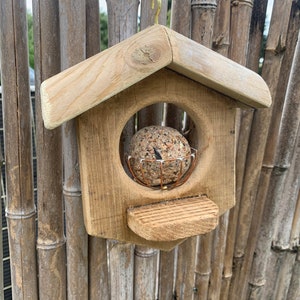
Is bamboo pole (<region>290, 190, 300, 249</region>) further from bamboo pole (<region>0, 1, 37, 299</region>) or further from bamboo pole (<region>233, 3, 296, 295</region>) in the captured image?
bamboo pole (<region>0, 1, 37, 299</region>)

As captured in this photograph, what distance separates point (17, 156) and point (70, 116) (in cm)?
30

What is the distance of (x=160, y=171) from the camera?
72 centimetres

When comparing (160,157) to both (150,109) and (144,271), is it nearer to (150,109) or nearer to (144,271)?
(150,109)

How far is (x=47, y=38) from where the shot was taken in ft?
2.48

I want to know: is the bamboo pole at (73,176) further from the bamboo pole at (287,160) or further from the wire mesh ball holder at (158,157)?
the bamboo pole at (287,160)

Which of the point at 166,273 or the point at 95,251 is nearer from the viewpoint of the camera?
the point at 95,251

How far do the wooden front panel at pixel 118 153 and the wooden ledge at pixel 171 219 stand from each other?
25mm

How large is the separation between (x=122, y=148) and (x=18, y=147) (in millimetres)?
258

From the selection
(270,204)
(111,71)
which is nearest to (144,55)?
(111,71)

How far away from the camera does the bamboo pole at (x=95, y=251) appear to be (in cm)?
79

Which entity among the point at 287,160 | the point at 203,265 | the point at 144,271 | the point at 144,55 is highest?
the point at 144,55

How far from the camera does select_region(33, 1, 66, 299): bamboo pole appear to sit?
2.48 ft

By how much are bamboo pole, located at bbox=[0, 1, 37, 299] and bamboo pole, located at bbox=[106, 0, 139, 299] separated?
0.21 metres

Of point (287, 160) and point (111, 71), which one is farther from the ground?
point (111, 71)
